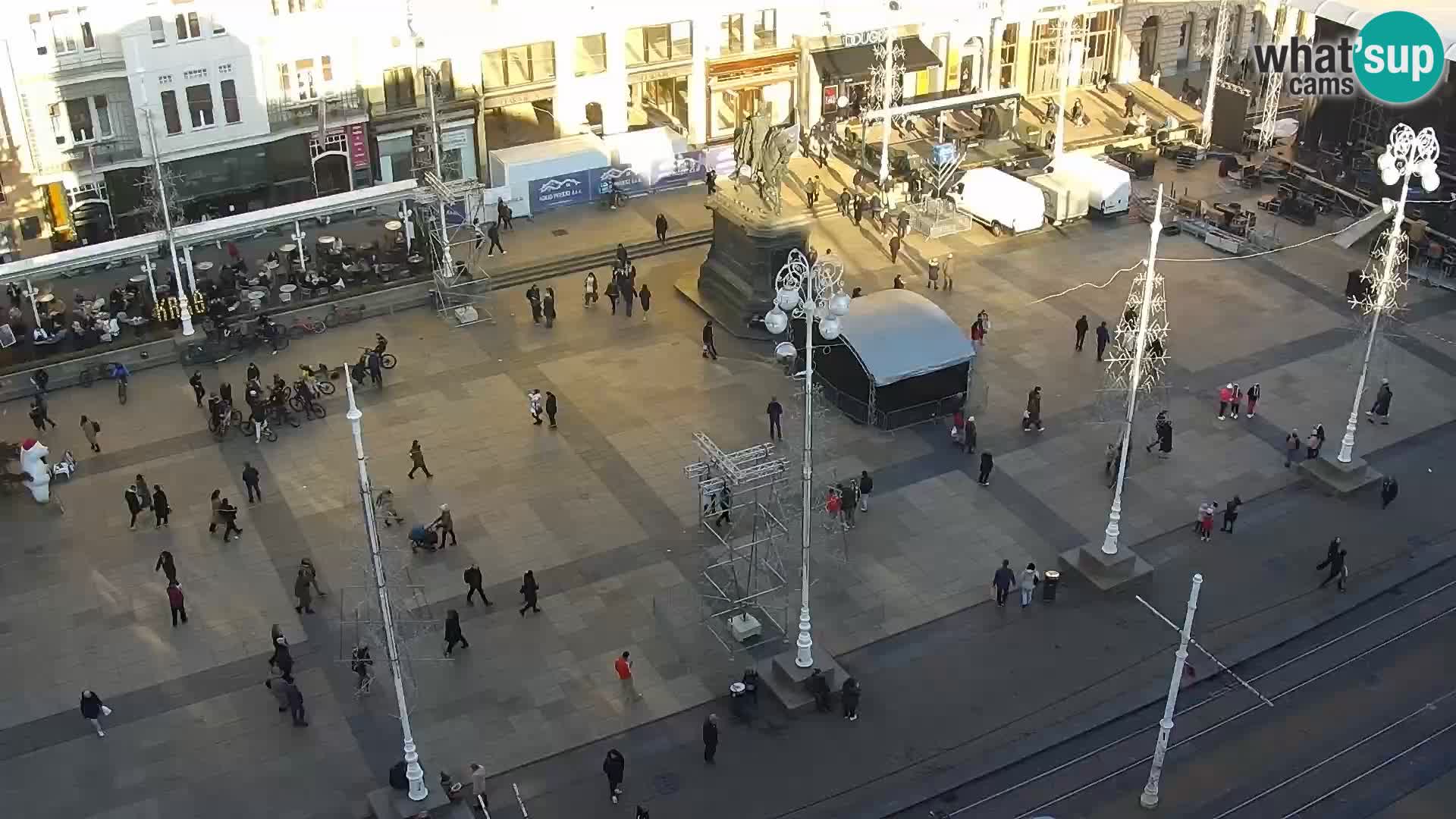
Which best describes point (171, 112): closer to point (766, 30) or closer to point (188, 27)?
point (188, 27)

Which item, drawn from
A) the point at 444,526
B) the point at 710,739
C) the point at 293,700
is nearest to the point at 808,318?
the point at 710,739

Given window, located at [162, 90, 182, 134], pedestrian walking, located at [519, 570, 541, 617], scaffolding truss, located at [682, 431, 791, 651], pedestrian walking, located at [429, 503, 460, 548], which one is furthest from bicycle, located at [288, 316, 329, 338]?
pedestrian walking, located at [519, 570, 541, 617]

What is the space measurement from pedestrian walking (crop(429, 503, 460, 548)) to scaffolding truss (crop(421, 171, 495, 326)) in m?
13.8

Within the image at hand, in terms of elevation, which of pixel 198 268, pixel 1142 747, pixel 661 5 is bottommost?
pixel 1142 747

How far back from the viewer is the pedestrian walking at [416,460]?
43156mm

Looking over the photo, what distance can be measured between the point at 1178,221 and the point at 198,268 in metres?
37.5

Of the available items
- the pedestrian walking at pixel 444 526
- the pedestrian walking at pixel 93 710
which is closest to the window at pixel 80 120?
the pedestrian walking at pixel 444 526

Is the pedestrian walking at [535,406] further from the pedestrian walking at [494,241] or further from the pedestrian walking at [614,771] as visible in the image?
the pedestrian walking at [614,771]

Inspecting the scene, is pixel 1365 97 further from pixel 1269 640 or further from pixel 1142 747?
pixel 1142 747

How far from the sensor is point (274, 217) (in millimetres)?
53156

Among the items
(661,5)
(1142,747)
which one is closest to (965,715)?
(1142,747)

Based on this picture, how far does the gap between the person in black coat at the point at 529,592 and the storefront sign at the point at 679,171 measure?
29418mm

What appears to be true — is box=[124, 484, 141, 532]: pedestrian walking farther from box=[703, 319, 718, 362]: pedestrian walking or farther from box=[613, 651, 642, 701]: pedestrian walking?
box=[703, 319, 718, 362]: pedestrian walking

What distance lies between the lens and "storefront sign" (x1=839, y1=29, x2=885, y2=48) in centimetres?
6875
